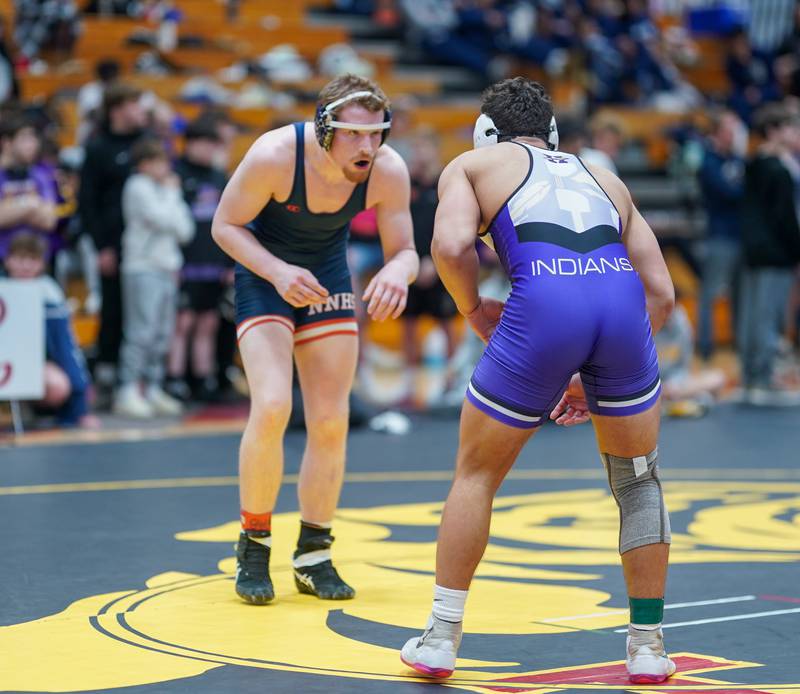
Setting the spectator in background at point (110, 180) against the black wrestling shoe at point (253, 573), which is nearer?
the black wrestling shoe at point (253, 573)

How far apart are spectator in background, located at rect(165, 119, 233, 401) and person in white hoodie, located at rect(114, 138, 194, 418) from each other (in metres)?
0.30

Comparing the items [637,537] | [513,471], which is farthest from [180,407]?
[637,537]

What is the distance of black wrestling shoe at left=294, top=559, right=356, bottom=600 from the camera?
4820 mm

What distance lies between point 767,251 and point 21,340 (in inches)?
204

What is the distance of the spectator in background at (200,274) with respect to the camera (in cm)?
1003

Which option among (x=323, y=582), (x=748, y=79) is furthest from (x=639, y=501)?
(x=748, y=79)

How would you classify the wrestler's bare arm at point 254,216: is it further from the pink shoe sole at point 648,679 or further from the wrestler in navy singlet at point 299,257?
the pink shoe sole at point 648,679

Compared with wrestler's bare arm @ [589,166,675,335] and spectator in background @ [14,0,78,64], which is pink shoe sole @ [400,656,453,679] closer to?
wrestler's bare arm @ [589,166,675,335]

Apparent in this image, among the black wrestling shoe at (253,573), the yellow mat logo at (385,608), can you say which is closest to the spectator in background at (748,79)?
the yellow mat logo at (385,608)

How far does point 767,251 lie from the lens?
1076 centimetres

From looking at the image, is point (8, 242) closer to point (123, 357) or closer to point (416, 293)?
point (123, 357)

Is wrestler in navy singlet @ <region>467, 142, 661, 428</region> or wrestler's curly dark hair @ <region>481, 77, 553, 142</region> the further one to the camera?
wrestler's curly dark hair @ <region>481, 77, 553, 142</region>

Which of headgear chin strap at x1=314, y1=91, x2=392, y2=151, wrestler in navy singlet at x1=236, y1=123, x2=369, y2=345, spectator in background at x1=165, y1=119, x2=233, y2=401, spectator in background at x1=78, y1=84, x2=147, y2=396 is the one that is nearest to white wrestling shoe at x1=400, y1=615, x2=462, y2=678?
wrestler in navy singlet at x1=236, y1=123, x2=369, y2=345

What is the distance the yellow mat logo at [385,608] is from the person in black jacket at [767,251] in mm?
4254
